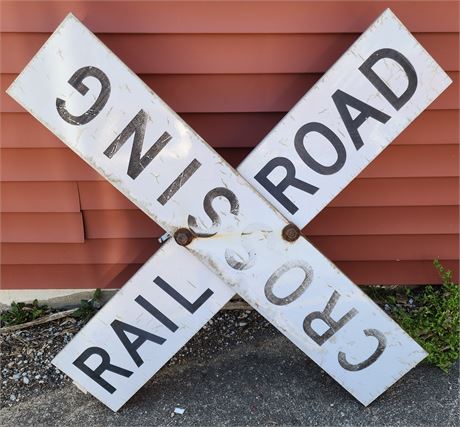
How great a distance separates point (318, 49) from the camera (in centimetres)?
184

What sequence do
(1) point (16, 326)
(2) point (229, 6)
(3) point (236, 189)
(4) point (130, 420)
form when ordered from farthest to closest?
(1) point (16, 326), (4) point (130, 420), (2) point (229, 6), (3) point (236, 189)

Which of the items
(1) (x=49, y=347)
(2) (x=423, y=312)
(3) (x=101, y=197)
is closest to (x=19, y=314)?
(1) (x=49, y=347)

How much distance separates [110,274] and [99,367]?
55cm

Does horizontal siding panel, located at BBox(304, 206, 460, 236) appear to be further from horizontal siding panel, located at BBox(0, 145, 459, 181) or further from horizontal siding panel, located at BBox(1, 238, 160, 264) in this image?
horizontal siding panel, located at BBox(1, 238, 160, 264)

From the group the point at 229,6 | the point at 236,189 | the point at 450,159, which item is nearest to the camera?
the point at 236,189

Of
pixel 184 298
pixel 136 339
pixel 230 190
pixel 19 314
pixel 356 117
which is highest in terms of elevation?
pixel 356 117

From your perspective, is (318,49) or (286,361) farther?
(286,361)

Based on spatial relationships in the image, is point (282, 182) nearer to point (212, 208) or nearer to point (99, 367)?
point (212, 208)

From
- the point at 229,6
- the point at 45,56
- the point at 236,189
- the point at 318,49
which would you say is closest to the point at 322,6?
the point at 318,49

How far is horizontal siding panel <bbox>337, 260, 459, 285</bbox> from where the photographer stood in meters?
2.32

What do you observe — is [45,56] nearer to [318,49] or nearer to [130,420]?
[318,49]

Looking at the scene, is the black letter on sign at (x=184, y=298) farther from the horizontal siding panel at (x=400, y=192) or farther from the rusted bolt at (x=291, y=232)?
the horizontal siding panel at (x=400, y=192)

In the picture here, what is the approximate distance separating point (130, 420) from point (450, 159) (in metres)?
1.55

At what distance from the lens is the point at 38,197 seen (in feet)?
6.86
